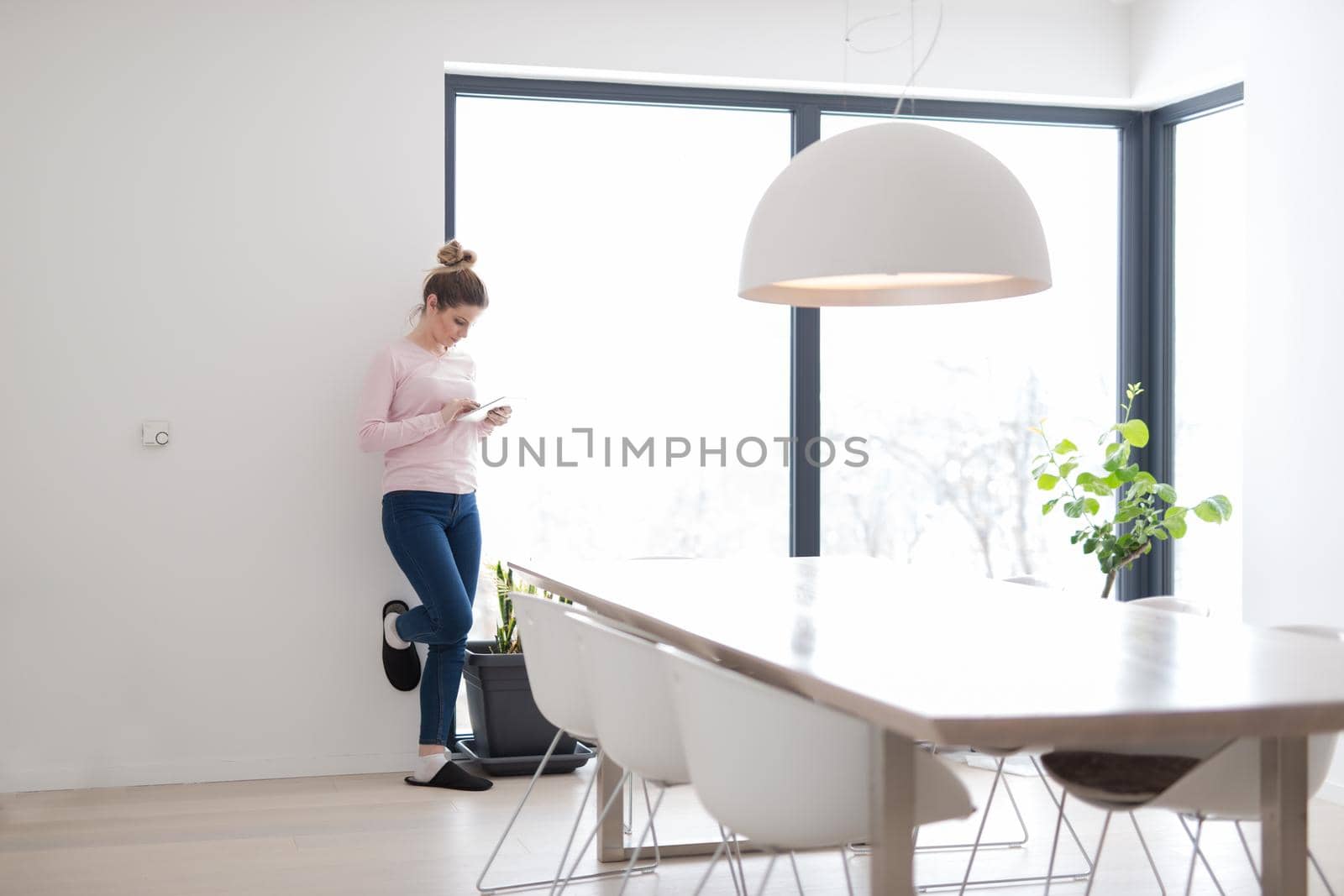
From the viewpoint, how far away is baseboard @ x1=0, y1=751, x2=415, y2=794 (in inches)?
180

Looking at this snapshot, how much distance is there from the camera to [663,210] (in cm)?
537

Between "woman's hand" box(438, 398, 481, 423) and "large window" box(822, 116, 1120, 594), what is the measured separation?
5.19ft

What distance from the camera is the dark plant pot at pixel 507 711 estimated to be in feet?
15.6

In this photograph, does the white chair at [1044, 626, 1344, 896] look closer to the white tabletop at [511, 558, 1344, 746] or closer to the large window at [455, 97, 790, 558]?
the white tabletop at [511, 558, 1344, 746]

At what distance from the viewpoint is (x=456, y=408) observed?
455 cm

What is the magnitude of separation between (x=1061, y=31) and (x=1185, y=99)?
59cm

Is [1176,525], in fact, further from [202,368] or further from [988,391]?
[202,368]

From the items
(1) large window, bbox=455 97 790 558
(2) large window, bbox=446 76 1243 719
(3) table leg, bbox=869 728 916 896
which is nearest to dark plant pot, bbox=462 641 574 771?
(2) large window, bbox=446 76 1243 719

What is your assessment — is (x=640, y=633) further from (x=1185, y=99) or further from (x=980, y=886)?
(x=1185, y=99)

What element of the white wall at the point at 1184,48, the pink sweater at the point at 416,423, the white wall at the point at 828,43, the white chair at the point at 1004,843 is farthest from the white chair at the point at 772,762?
the white wall at the point at 1184,48

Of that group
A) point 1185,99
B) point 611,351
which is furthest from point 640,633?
point 1185,99

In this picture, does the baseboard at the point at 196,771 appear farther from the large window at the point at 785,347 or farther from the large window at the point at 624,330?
the large window at the point at 624,330

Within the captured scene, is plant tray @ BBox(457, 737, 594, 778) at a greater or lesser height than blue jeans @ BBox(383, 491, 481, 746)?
lesser

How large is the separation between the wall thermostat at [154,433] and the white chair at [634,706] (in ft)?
8.38
